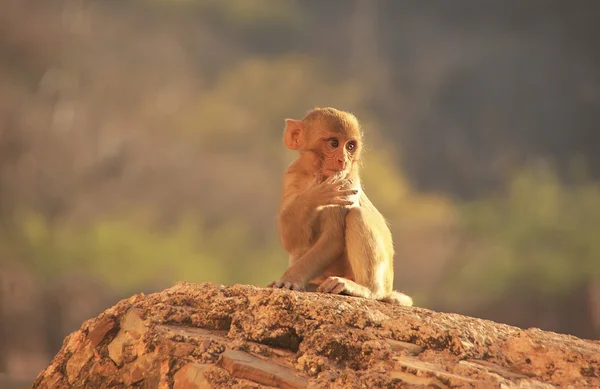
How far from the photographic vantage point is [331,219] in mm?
5918

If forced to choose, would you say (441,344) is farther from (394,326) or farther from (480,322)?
(480,322)

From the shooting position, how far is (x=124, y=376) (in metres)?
4.05

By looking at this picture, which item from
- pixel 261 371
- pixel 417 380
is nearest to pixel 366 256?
pixel 417 380

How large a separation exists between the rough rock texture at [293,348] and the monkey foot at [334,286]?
703 mm

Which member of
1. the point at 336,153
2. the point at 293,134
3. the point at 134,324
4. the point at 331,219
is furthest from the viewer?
the point at 293,134

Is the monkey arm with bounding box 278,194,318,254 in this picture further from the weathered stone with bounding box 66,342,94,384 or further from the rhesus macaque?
the weathered stone with bounding box 66,342,94,384

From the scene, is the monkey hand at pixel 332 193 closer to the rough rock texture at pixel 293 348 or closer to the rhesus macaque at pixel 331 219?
the rhesus macaque at pixel 331 219

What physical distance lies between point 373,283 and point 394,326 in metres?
1.46

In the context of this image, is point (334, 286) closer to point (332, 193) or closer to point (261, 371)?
point (332, 193)

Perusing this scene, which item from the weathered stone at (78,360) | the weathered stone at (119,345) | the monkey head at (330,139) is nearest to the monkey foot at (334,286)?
the monkey head at (330,139)

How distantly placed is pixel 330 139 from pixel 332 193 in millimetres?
586

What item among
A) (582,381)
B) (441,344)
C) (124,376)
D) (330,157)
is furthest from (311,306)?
(330,157)

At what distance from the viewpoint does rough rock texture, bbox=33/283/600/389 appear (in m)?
3.75

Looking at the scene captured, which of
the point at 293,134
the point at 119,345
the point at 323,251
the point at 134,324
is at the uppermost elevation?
the point at 293,134
